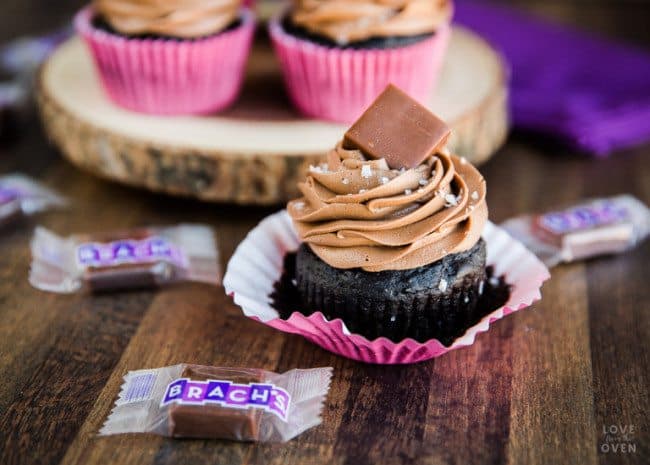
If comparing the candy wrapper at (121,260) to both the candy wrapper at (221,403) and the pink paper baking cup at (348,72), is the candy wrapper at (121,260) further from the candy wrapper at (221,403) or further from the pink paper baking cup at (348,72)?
the pink paper baking cup at (348,72)

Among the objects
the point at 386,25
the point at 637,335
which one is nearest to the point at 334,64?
the point at 386,25

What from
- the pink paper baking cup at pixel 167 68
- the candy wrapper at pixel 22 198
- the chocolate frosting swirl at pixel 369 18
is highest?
the chocolate frosting swirl at pixel 369 18

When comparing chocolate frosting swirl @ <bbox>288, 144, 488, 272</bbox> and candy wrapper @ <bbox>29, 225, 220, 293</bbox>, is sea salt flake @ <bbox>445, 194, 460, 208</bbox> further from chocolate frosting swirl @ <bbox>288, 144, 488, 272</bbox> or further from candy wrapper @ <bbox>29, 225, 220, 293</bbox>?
candy wrapper @ <bbox>29, 225, 220, 293</bbox>

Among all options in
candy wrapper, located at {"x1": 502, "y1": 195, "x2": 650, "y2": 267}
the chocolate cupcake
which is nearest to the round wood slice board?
candy wrapper, located at {"x1": 502, "y1": 195, "x2": 650, "y2": 267}

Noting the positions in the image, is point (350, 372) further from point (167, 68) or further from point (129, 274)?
point (167, 68)

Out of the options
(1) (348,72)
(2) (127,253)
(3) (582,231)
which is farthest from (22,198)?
(3) (582,231)

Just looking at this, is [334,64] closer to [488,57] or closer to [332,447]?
[488,57]

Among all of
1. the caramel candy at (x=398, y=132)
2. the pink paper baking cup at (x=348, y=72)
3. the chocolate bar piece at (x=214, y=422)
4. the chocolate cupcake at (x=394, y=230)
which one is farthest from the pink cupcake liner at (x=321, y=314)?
the pink paper baking cup at (x=348, y=72)
